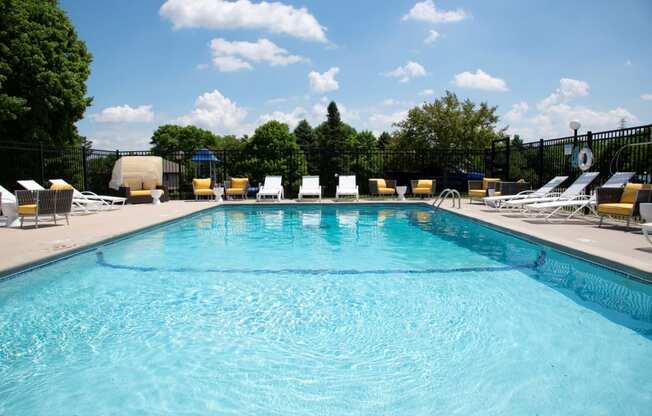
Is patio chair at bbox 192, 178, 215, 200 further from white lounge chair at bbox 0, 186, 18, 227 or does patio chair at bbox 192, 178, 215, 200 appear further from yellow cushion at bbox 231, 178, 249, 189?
white lounge chair at bbox 0, 186, 18, 227

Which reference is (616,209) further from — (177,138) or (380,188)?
(177,138)

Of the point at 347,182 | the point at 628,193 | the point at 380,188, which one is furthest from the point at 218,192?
the point at 628,193

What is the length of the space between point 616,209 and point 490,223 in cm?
208

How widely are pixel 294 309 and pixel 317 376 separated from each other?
1298 millimetres

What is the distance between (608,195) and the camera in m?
7.46

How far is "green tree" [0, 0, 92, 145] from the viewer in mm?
15344

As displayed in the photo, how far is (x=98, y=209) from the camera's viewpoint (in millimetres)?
11836

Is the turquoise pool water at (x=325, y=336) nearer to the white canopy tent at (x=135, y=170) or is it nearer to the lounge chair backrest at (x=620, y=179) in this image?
the lounge chair backrest at (x=620, y=179)

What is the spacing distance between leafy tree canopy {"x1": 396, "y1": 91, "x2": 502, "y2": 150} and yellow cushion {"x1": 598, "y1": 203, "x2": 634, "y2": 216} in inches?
671

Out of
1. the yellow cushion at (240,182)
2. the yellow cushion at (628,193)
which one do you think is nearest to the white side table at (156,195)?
the yellow cushion at (240,182)

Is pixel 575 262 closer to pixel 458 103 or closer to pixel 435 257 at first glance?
pixel 435 257

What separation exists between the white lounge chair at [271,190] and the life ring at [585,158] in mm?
8923

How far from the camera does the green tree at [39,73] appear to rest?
1534 centimetres

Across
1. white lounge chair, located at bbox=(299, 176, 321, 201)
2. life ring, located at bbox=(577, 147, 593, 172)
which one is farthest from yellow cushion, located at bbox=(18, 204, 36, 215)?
life ring, located at bbox=(577, 147, 593, 172)
